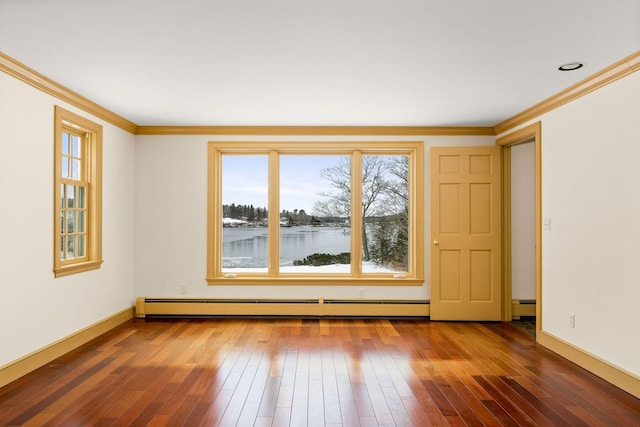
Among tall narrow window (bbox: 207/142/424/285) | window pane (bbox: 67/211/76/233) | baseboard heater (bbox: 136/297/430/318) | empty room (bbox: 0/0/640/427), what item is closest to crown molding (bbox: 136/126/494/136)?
empty room (bbox: 0/0/640/427)

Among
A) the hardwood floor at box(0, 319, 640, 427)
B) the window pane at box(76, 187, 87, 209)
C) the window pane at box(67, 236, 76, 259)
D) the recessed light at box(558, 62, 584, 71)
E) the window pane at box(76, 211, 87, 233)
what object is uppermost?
the recessed light at box(558, 62, 584, 71)

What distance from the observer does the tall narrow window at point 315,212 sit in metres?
6.12

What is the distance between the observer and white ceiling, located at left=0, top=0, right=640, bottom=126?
266 cm

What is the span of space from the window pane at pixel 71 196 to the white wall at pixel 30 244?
1.57ft

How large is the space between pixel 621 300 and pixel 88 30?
4217 millimetres

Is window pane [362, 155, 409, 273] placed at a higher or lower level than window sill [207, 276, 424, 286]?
higher

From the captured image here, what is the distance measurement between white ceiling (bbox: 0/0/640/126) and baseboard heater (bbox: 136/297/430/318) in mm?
2438

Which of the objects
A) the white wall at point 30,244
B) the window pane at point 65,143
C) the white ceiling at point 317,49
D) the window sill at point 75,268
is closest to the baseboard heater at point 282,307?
the white wall at point 30,244

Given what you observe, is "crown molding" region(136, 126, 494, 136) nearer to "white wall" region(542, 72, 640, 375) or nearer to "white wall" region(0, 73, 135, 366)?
"white wall" region(0, 73, 135, 366)

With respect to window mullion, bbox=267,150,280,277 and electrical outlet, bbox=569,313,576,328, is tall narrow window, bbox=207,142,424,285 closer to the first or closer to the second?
window mullion, bbox=267,150,280,277

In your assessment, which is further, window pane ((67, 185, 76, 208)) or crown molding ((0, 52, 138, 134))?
window pane ((67, 185, 76, 208))

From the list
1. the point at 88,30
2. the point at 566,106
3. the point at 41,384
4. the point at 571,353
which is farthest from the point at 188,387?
the point at 566,106

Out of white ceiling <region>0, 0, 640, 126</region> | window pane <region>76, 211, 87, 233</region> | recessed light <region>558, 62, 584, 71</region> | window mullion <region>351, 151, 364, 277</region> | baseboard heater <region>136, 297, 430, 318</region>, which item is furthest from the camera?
window mullion <region>351, 151, 364, 277</region>

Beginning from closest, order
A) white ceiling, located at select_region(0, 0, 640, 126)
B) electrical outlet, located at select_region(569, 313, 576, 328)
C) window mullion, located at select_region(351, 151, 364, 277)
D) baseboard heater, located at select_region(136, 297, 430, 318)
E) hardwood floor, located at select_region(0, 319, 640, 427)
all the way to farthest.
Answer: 1. white ceiling, located at select_region(0, 0, 640, 126)
2. hardwood floor, located at select_region(0, 319, 640, 427)
3. electrical outlet, located at select_region(569, 313, 576, 328)
4. baseboard heater, located at select_region(136, 297, 430, 318)
5. window mullion, located at select_region(351, 151, 364, 277)
